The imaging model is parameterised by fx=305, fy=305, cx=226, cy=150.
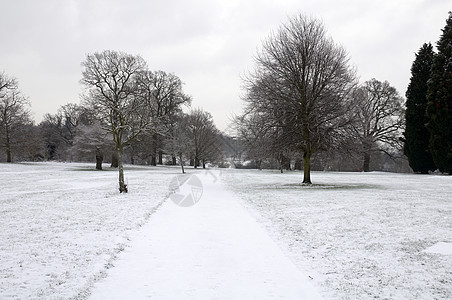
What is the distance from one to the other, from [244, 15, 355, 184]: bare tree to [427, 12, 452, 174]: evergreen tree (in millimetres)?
14592

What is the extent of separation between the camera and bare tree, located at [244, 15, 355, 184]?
18469 mm

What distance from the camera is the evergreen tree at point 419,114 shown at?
33.8m

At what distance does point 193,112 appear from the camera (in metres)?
60.1

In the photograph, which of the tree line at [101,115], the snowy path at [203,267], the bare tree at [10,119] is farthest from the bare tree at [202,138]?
the snowy path at [203,267]

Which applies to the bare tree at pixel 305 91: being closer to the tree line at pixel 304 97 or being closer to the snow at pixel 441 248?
the tree line at pixel 304 97

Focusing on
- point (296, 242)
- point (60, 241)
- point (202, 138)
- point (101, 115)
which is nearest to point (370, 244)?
point (296, 242)

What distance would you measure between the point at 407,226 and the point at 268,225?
360 centimetres

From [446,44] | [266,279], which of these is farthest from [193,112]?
[266,279]

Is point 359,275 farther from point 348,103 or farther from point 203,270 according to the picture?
point 348,103

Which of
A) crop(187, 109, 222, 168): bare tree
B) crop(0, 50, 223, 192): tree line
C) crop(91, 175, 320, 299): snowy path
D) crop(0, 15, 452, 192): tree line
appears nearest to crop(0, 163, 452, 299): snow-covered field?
crop(91, 175, 320, 299): snowy path

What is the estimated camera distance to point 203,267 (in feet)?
16.9

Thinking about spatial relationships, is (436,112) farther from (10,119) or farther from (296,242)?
(10,119)

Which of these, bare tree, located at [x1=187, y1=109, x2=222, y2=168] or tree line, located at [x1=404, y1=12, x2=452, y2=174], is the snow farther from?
bare tree, located at [x1=187, y1=109, x2=222, y2=168]

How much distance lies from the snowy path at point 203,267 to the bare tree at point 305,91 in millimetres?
11541
